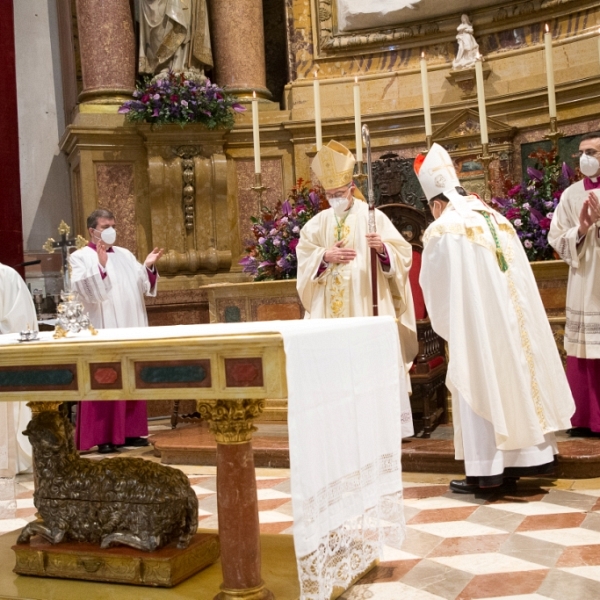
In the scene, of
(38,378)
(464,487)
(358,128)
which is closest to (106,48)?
(358,128)

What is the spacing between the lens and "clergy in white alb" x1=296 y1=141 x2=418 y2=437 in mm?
5578

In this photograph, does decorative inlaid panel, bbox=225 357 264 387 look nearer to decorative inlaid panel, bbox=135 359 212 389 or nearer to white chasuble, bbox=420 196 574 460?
decorative inlaid panel, bbox=135 359 212 389

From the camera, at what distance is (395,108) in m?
8.07

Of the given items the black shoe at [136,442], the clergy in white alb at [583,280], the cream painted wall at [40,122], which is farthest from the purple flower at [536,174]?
the cream painted wall at [40,122]

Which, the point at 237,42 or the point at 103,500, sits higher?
A: the point at 237,42

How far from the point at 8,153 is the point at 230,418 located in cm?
601

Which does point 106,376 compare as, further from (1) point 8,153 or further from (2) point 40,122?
(2) point 40,122

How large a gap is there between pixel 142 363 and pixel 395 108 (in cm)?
555

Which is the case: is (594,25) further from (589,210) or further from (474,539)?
(474,539)

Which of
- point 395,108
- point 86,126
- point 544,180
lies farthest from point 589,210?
point 86,126

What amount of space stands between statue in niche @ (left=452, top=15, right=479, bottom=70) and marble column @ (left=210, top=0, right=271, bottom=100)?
1.89 m

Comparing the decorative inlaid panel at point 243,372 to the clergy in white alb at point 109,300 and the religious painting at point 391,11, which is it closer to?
the clergy in white alb at point 109,300

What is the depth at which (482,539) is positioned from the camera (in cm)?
399

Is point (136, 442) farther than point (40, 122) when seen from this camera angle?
No
